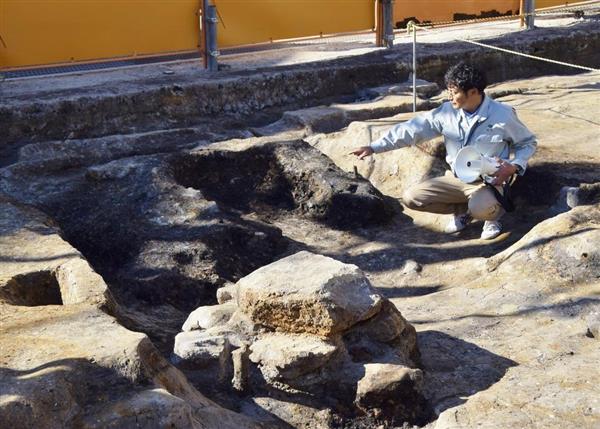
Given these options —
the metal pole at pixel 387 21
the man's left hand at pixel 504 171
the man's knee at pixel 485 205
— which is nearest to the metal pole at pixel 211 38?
the metal pole at pixel 387 21

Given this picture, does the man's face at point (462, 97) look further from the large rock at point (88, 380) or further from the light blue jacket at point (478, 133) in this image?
the large rock at point (88, 380)

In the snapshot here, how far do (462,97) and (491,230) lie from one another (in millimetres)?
853

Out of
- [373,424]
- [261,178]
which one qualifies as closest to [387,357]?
[373,424]

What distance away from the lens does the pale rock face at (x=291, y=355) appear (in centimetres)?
399

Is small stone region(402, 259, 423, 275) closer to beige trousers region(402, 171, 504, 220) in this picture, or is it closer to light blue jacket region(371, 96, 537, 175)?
beige trousers region(402, 171, 504, 220)

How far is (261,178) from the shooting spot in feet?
23.2

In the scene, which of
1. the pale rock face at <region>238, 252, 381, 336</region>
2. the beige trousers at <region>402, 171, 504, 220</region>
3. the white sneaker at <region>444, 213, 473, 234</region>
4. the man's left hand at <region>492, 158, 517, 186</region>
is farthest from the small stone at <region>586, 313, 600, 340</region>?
the white sneaker at <region>444, 213, 473, 234</region>

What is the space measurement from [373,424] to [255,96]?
5.21m

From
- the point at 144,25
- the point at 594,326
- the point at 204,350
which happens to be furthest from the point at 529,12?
the point at 204,350

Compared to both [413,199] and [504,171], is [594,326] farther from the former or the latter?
[413,199]

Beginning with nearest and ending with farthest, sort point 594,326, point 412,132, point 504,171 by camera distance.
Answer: point 594,326 < point 504,171 < point 412,132

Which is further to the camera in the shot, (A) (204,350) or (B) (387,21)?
(B) (387,21)

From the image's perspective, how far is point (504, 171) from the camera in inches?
231

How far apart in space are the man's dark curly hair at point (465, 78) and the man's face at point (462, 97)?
2cm
